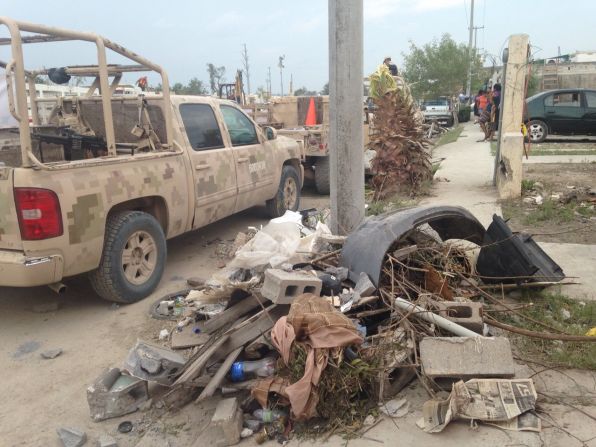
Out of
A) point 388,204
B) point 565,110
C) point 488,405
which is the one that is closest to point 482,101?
point 565,110

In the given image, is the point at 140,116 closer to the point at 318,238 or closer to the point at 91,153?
the point at 91,153

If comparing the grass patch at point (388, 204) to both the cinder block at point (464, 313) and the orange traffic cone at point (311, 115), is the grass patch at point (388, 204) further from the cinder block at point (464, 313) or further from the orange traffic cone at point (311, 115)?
the cinder block at point (464, 313)

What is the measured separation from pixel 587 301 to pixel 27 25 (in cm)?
501

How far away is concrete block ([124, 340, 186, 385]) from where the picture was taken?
325 centimetres

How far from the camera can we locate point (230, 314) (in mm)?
3652

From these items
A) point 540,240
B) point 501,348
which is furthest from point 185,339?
point 540,240

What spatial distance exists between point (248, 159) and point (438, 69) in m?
32.2

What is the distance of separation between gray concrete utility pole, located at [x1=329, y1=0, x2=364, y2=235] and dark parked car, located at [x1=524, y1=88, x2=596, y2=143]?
12.4m

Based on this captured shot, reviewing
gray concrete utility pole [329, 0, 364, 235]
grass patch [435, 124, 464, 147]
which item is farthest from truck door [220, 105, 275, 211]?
grass patch [435, 124, 464, 147]

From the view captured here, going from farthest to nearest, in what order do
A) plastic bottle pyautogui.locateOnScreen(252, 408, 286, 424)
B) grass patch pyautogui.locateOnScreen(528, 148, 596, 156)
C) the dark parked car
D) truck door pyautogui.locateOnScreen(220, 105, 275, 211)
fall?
the dark parked car, grass patch pyautogui.locateOnScreen(528, 148, 596, 156), truck door pyautogui.locateOnScreen(220, 105, 275, 211), plastic bottle pyautogui.locateOnScreen(252, 408, 286, 424)

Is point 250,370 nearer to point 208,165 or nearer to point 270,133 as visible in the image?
point 208,165

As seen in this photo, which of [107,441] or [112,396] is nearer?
[107,441]

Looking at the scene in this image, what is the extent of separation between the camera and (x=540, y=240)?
19.5ft

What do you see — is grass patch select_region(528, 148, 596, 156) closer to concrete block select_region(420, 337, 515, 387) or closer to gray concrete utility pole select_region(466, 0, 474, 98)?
concrete block select_region(420, 337, 515, 387)
